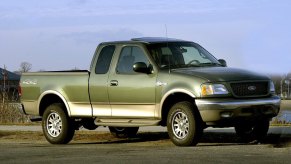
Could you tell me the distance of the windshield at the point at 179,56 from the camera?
43.7 feet

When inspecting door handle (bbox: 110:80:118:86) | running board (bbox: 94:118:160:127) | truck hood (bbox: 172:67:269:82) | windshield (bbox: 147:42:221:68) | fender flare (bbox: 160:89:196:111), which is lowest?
running board (bbox: 94:118:160:127)

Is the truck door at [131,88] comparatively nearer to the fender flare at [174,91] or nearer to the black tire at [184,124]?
the fender flare at [174,91]

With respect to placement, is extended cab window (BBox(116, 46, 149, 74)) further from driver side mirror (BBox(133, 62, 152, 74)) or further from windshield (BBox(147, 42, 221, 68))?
driver side mirror (BBox(133, 62, 152, 74))

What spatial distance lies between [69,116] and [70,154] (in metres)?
2.77

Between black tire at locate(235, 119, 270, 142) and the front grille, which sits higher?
the front grille

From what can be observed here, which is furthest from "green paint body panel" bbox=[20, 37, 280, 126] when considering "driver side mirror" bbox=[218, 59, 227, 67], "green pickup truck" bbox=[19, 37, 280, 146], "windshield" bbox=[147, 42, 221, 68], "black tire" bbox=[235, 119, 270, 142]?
"driver side mirror" bbox=[218, 59, 227, 67]

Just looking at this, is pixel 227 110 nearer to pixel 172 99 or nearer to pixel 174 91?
pixel 174 91

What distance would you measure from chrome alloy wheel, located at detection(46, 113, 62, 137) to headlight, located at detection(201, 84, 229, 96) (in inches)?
151

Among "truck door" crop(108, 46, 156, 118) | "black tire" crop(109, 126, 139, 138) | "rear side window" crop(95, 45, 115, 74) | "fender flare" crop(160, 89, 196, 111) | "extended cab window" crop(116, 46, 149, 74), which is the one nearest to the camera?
"fender flare" crop(160, 89, 196, 111)

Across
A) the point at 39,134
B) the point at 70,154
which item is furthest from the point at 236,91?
the point at 39,134

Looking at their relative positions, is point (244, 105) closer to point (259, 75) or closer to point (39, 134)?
point (259, 75)

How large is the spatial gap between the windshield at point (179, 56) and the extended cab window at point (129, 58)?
0.79ft

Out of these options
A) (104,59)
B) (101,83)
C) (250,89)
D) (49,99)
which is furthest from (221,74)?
(49,99)

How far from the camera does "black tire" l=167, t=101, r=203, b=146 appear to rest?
1225 centimetres
